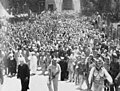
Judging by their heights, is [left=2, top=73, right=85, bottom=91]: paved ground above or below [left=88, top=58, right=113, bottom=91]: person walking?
below

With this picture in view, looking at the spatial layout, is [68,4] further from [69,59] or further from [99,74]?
[99,74]

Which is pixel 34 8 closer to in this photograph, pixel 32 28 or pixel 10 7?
pixel 10 7

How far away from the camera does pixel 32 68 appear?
22.8 meters

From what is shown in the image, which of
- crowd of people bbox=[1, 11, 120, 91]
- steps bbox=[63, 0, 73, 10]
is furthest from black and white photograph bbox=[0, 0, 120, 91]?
steps bbox=[63, 0, 73, 10]

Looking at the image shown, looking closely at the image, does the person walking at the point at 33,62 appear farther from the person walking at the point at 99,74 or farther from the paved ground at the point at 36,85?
the person walking at the point at 99,74

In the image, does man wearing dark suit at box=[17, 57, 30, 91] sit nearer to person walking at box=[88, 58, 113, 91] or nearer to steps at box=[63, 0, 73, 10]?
person walking at box=[88, 58, 113, 91]

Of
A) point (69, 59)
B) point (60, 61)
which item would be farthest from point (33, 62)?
point (69, 59)

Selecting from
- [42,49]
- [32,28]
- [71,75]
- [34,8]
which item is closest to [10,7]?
[34,8]

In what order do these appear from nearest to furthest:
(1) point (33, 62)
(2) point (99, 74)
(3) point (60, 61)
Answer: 1. (2) point (99, 74)
2. (3) point (60, 61)
3. (1) point (33, 62)

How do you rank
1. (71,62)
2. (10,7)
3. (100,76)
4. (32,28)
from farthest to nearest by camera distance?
(10,7), (32,28), (71,62), (100,76)

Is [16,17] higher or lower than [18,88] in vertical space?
higher

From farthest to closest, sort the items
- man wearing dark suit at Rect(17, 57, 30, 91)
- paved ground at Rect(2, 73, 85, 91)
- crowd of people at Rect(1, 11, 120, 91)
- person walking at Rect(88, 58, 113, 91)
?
paved ground at Rect(2, 73, 85, 91)
man wearing dark suit at Rect(17, 57, 30, 91)
crowd of people at Rect(1, 11, 120, 91)
person walking at Rect(88, 58, 113, 91)

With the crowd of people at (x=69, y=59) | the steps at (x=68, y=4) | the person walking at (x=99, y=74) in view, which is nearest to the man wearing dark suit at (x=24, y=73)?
the crowd of people at (x=69, y=59)

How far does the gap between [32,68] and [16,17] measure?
35243 millimetres
